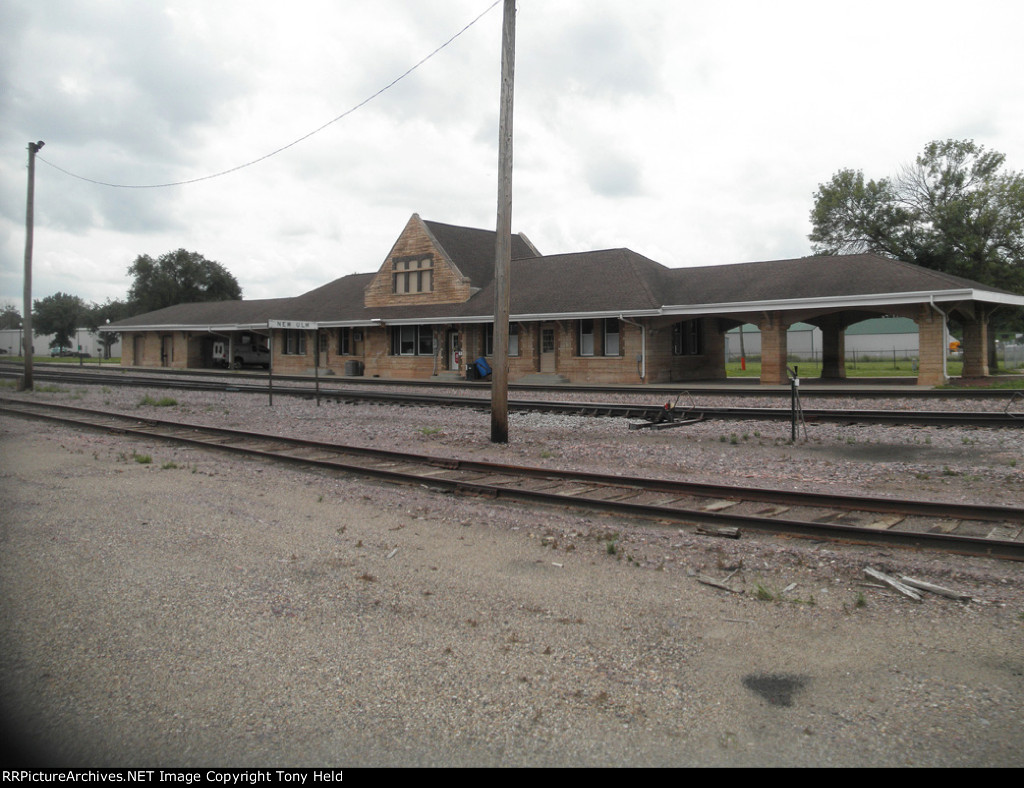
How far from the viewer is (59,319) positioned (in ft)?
349

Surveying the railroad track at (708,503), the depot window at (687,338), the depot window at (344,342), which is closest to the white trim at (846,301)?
the depot window at (687,338)

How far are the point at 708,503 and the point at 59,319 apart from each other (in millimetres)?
119998

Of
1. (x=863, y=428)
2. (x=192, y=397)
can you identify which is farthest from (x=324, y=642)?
(x=192, y=397)

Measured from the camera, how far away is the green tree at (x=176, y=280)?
3661 inches

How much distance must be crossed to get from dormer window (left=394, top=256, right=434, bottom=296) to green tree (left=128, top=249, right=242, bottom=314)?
201 ft

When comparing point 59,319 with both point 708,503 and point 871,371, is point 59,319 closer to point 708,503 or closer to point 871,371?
point 871,371

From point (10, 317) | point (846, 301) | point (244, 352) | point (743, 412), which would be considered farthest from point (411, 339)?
point (10, 317)

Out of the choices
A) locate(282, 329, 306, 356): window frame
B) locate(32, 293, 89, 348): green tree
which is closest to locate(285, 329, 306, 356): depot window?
locate(282, 329, 306, 356): window frame

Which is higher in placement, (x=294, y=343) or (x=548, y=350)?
(x=294, y=343)

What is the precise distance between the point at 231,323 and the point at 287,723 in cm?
4577

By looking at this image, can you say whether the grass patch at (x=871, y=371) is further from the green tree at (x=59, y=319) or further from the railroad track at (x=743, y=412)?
the green tree at (x=59, y=319)

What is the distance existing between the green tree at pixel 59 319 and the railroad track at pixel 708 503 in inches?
4284

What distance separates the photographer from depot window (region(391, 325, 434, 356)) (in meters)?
37.2

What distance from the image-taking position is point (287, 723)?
143 inches
